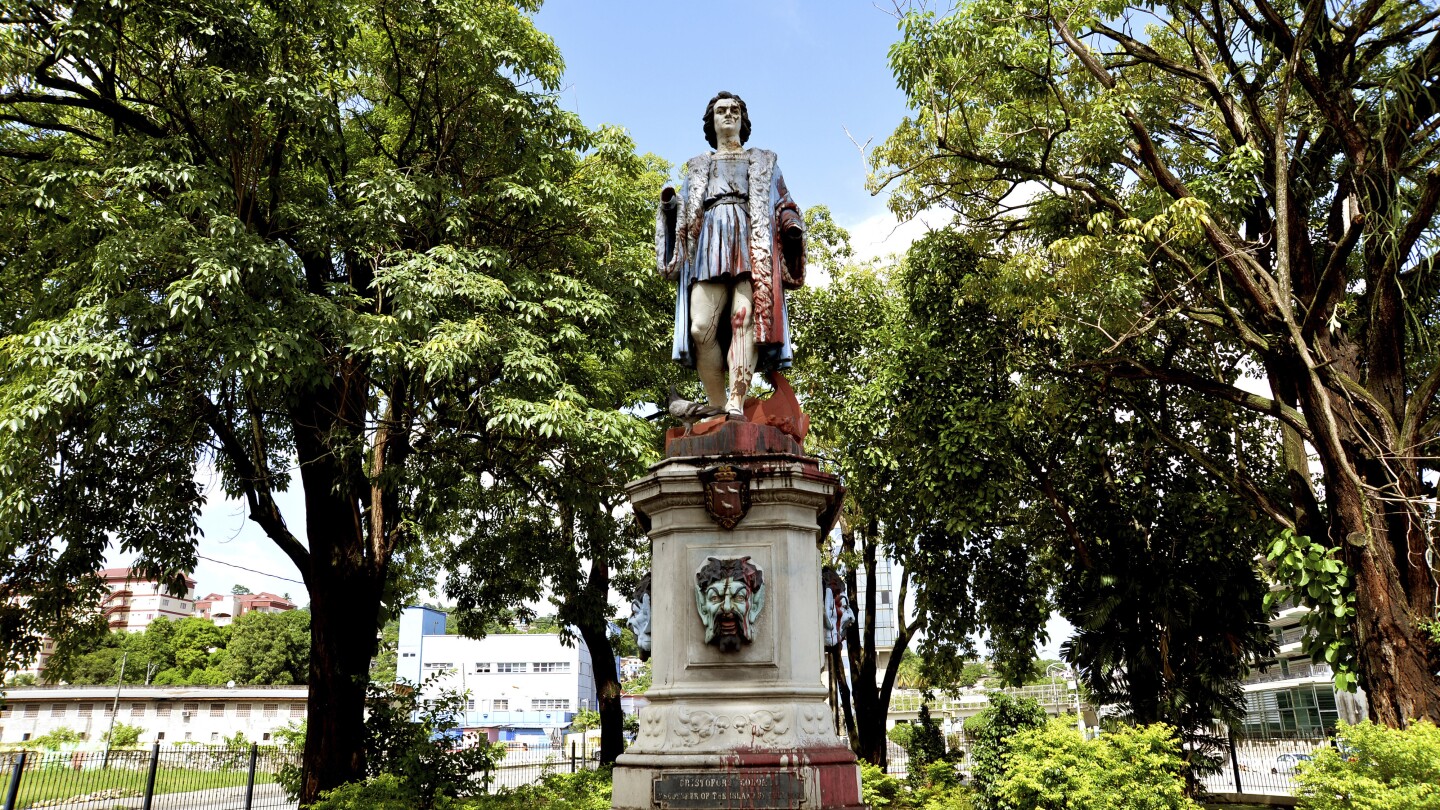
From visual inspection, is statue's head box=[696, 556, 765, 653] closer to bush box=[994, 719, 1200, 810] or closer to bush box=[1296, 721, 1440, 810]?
bush box=[994, 719, 1200, 810]

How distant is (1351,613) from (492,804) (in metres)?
10.2

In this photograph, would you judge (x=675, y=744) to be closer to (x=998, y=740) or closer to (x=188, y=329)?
(x=188, y=329)

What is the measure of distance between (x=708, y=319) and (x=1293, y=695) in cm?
5537

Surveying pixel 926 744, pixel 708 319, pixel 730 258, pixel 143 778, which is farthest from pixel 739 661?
pixel 143 778

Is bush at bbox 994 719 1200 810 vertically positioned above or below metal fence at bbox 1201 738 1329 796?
above

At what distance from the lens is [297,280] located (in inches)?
440

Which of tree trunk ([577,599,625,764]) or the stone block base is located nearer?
the stone block base

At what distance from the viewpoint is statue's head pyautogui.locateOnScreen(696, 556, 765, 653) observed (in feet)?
17.4

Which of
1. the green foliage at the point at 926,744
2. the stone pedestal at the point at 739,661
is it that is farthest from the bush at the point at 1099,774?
the green foliage at the point at 926,744

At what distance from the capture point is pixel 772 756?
5.03 meters

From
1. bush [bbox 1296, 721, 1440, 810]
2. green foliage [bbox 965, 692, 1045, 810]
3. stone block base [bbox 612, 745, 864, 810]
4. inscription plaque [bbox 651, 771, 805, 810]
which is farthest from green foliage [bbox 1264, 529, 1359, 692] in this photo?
inscription plaque [bbox 651, 771, 805, 810]

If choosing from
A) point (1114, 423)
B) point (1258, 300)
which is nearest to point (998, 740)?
point (1114, 423)

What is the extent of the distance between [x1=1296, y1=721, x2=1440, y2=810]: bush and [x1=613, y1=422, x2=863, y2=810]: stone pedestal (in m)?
4.80

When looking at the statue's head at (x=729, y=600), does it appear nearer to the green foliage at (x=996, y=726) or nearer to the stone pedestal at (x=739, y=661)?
the stone pedestal at (x=739, y=661)
